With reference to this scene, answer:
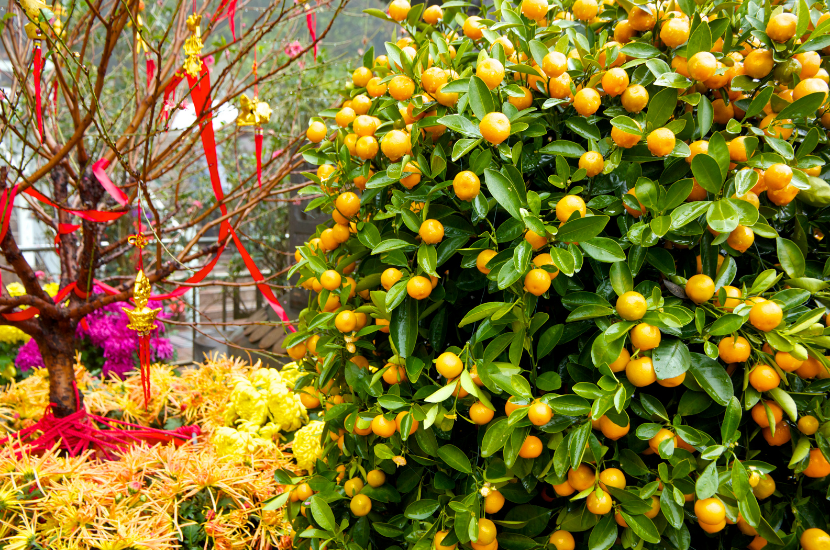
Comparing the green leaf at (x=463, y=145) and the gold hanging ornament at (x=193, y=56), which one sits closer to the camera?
the green leaf at (x=463, y=145)

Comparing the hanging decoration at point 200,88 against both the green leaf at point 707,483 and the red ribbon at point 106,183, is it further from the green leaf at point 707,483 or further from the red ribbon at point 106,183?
the green leaf at point 707,483

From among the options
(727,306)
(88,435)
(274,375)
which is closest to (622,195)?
(727,306)

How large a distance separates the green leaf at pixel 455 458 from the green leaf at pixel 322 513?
9.2 inches

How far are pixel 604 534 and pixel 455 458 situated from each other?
0.69 feet

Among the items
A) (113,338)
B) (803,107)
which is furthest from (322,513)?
(113,338)

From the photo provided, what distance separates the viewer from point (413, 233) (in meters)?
0.84

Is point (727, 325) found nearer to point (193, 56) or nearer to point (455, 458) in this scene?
point (455, 458)

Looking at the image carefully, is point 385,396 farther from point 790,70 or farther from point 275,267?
point 275,267

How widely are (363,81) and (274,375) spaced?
90cm

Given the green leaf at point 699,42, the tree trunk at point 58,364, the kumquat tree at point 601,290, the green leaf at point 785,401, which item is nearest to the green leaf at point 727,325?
the kumquat tree at point 601,290

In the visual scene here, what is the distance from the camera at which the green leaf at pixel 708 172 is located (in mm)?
660

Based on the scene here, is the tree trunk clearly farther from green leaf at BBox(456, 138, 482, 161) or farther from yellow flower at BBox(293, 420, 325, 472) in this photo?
green leaf at BBox(456, 138, 482, 161)

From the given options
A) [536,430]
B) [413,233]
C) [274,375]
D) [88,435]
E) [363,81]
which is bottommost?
[88,435]

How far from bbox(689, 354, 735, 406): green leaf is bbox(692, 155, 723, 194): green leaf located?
21cm
